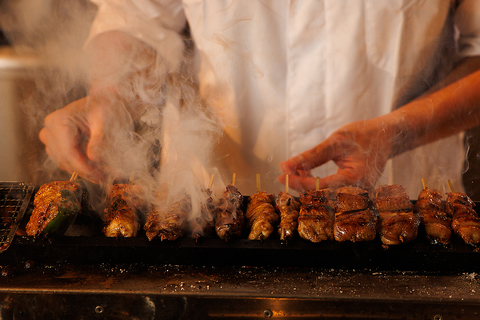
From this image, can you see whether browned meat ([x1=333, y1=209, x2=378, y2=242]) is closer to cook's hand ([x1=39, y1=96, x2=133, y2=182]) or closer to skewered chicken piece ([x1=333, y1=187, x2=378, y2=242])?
skewered chicken piece ([x1=333, y1=187, x2=378, y2=242])

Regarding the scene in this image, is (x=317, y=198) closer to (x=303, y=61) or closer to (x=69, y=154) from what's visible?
(x=303, y=61)

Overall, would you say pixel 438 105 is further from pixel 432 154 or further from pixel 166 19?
pixel 166 19

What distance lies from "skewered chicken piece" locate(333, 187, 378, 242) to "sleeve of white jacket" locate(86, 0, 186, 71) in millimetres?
2272

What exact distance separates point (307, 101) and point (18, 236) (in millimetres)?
2660

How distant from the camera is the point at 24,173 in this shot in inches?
218

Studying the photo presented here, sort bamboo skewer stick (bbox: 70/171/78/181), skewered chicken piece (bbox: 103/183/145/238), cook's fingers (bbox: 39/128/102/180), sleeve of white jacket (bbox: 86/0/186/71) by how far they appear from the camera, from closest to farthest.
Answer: skewered chicken piece (bbox: 103/183/145/238) → bamboo skewer stick (bbox: 70/171/78/181) → cook's fingers (bbox: 39/128/102/180) → sleeve of white jacket (bbox: 86/0/186/71)

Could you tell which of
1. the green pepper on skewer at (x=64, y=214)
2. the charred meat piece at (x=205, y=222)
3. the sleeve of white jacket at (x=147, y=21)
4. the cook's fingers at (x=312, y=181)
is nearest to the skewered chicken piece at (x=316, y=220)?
the charred meat piece at (x=205, y=222)

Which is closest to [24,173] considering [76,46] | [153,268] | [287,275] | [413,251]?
[76,46]

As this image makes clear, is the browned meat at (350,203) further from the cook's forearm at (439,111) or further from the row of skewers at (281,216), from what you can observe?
the cook's forearm at (439,111)

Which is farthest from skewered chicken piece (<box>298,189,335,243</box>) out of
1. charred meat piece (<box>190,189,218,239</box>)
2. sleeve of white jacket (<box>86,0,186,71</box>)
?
sleeve of white jacket (<box>86,0,186,71</box>)

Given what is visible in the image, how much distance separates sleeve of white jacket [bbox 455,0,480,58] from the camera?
314 centimetres

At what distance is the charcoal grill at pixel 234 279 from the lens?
1818mm

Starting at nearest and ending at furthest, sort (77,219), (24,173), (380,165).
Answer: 1. (77,219)
2. (380,165)
3. (24,173)

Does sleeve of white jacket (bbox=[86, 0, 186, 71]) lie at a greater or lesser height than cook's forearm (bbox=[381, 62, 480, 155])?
greater
